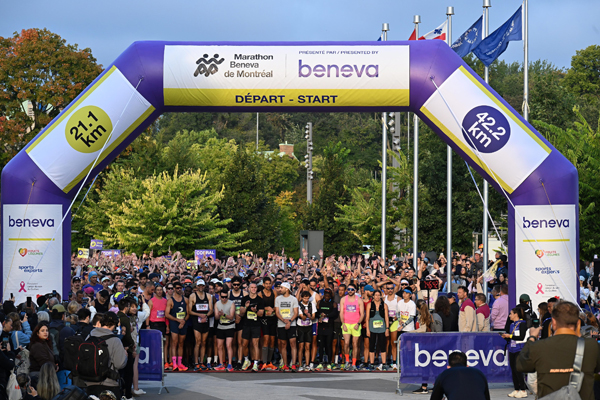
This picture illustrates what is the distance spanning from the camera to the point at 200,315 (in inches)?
569

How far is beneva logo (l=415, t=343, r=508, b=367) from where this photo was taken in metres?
11.9

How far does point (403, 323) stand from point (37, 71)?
92.3 ft

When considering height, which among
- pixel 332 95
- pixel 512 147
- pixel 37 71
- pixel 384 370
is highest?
pixel 37 71

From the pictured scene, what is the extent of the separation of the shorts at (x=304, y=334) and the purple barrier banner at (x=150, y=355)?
3.37 meters

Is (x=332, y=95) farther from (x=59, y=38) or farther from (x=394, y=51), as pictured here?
(x=59, y=38)

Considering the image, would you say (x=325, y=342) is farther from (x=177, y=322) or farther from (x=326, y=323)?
(x=177, y=322)

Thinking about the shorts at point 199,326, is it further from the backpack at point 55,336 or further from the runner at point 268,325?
the backpack at point 55,336

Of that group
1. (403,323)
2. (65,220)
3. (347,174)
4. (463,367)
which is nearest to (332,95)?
(403,323)

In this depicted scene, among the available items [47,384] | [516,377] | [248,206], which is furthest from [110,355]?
[248,206]

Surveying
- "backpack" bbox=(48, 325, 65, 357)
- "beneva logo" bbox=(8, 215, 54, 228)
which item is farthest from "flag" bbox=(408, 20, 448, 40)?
"backpack" bbox=(48, 325, 65, 357)

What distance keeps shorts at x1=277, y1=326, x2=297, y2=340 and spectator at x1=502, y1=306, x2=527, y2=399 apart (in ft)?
14.5

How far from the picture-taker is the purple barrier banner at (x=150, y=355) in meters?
12.2

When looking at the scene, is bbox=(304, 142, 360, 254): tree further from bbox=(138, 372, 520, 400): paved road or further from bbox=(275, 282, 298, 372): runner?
bbox=(138, 372, 520, 400): paved road

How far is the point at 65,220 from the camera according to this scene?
1384 centimetres
